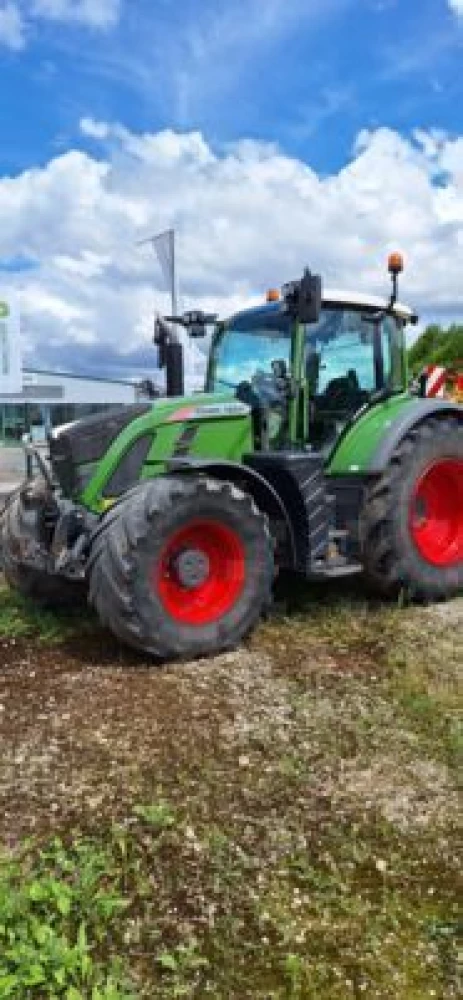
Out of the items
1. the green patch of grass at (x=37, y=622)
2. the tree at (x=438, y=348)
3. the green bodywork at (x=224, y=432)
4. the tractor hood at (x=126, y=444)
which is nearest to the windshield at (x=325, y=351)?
the green bodywork at (x=224, y=432)

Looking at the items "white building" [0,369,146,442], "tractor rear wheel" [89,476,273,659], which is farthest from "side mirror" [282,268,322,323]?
"white building" [0,369,146,442]

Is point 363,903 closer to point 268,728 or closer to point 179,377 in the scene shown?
point 268,728

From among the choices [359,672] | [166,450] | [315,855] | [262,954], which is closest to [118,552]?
[166,450]

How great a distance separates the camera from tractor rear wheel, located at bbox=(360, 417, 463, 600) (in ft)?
17.9

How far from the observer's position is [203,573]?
15.3 feet

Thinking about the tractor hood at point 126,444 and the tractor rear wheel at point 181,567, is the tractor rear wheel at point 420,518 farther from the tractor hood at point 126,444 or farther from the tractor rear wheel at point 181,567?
the tractor hood at point 126,444

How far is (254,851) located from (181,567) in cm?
180

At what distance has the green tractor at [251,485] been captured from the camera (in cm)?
445

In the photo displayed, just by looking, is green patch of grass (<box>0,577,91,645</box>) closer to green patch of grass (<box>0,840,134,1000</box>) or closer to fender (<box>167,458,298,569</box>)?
fender (<box>167,458,298,569</box>)

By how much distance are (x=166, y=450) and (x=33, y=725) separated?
1710 mm

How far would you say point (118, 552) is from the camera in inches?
168

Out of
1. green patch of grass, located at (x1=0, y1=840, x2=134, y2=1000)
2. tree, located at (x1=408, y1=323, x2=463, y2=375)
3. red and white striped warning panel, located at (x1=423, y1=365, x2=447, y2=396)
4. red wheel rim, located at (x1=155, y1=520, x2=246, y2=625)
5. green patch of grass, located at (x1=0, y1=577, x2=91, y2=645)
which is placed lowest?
green patch of grass, located at (x1=0, y1=840, x2=134, y2=1000)

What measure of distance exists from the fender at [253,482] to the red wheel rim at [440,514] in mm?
945

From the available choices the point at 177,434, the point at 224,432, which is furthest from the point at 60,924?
the point at 224,432
